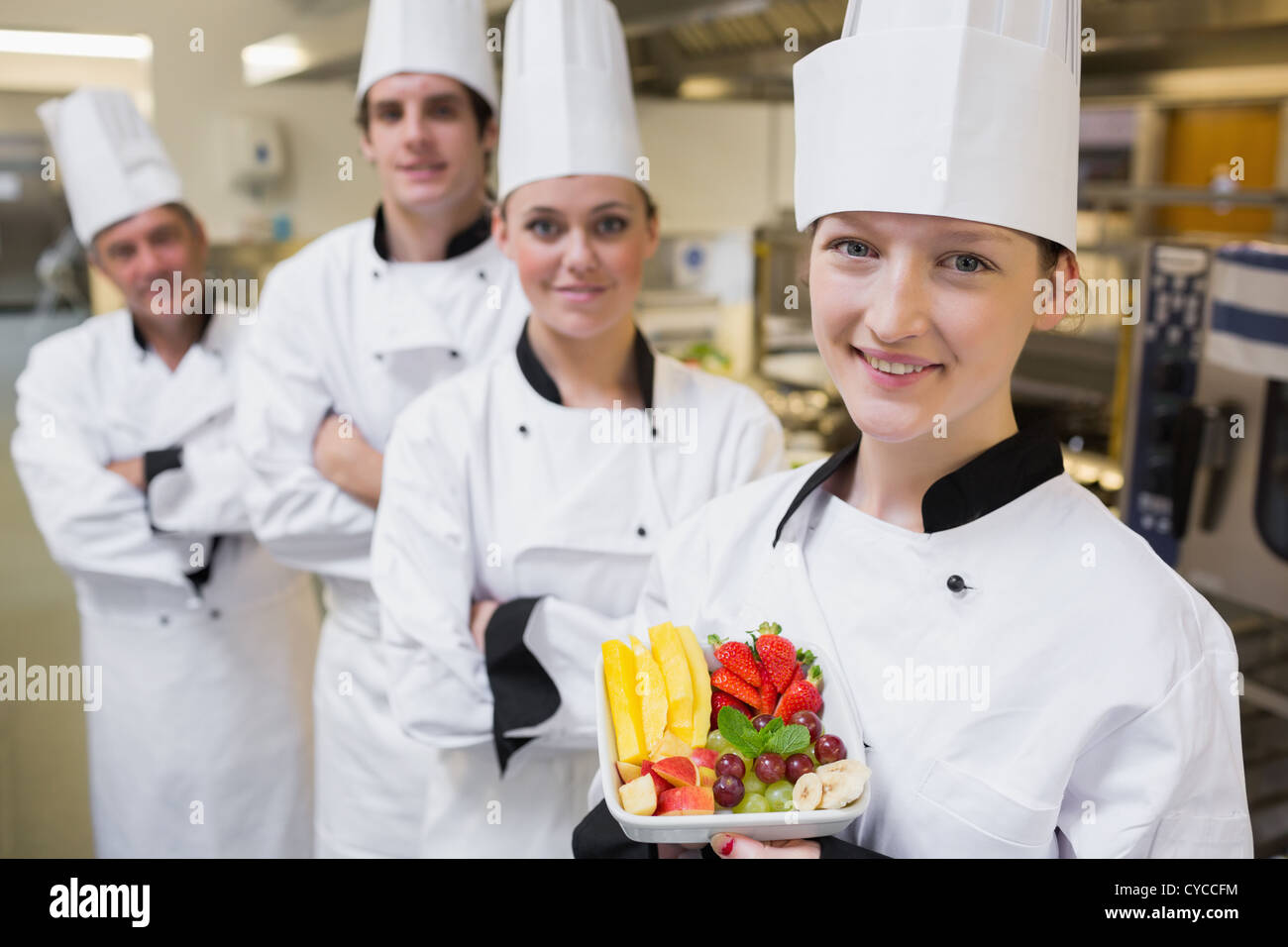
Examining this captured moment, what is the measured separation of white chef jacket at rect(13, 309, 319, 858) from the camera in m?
1.68

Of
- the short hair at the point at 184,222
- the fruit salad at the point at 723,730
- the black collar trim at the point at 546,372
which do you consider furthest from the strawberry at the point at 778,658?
the short hair at the point at 184,222

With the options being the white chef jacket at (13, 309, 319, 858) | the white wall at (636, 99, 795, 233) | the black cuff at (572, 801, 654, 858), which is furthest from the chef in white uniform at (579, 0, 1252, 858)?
the white wall at (636, 99, 795, 233)

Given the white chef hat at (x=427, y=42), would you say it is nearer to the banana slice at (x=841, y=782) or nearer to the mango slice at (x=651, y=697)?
the mango slice at (x=651, y=697)

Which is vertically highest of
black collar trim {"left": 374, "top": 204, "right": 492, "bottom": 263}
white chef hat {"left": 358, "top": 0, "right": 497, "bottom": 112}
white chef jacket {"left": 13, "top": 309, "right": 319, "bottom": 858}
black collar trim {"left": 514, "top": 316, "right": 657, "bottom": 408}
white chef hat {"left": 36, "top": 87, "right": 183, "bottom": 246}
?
white chef hat {"left": 358, "top": 0, "right": 497, "bottom": 112}

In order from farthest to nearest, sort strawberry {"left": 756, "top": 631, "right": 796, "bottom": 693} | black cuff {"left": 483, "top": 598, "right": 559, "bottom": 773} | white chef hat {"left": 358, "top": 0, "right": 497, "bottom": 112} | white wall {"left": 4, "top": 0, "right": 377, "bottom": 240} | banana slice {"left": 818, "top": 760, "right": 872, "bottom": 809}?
white wall {"left": 4, "top": 0, "right": 377, "bottom": 240}
white chef hat {"left": 358, "top": 0, "right": 497, "bottom": 112}
black cuff {"left": 483, "top": 598, "right": 559, "bottom": 773}
strawberry {"left": 756, "top": 631, "right": 796, "bottom": 693}
banana slice {"left": 818, "top": 760, "right": 872, "bottom": 809}

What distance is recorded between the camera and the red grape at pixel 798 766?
2.68 ft

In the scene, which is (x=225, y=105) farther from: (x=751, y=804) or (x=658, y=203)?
(x=751, y=804)

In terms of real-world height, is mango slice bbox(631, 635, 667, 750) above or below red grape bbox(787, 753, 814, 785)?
above

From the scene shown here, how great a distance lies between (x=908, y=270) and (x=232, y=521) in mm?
1213

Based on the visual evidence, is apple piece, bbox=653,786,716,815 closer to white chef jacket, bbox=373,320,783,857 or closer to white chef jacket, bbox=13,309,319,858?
white chef jacket, bbox=373,320,783,857

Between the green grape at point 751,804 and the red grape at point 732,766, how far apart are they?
0.05 ft

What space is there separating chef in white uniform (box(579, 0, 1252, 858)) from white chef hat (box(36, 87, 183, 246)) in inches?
45.7

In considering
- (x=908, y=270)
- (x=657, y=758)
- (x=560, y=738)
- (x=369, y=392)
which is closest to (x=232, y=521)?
(x=369, y=392)
